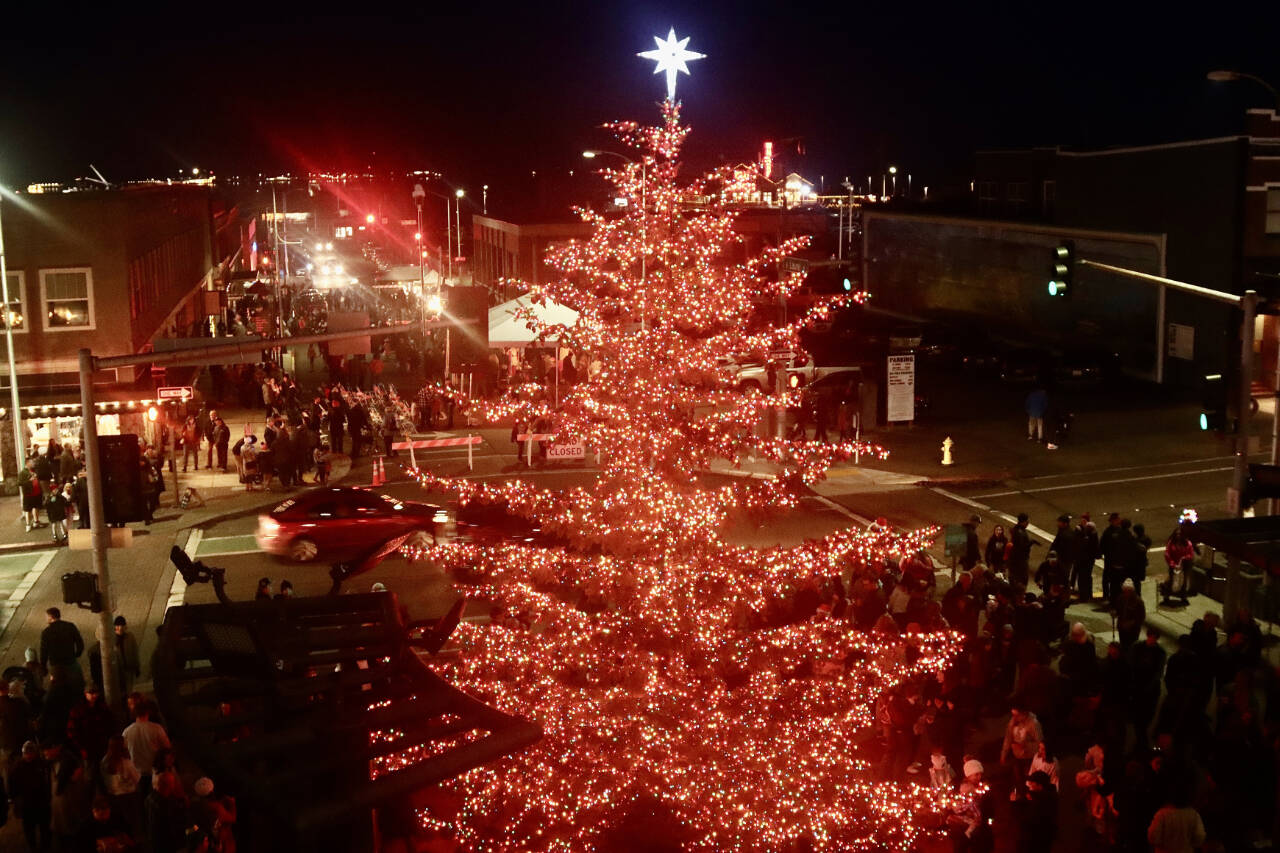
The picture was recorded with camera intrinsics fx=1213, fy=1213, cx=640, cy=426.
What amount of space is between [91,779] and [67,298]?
2178cm

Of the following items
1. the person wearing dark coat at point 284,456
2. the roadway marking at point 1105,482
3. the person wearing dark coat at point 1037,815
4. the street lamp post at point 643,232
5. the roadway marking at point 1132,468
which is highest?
the street lamp post at point 643,232

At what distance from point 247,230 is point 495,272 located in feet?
72.1

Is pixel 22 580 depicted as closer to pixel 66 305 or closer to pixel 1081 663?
pixel 66 305

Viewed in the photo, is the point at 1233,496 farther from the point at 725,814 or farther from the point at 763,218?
the point at 763,218

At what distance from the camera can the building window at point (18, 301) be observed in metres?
29.5

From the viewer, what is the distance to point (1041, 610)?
1559cm

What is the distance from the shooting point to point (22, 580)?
2155cm

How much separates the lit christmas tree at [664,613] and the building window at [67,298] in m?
23.6

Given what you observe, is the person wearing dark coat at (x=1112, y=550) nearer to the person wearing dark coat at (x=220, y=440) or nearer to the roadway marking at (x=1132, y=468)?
the roadway marking at (x=1132, y=468)

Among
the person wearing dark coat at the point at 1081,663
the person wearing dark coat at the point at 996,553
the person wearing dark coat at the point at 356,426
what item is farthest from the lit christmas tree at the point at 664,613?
the person wearing dark coat at the point at 356,426

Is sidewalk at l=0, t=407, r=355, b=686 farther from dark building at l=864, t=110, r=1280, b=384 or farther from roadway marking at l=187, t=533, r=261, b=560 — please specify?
dark building at l=864, t=110, r=1280, b=384

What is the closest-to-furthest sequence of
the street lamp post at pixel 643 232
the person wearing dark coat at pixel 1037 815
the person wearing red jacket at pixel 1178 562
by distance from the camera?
the street lamp post at pixel 643 232 → the person wearing dark coat at pixel 1037 815 → the person wearing red jacket at pixel 1178 562

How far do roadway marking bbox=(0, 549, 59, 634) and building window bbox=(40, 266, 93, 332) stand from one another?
8.82 metres

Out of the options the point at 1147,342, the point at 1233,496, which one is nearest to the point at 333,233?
the point at 1147,342
